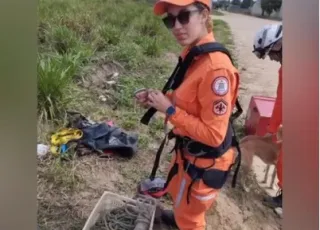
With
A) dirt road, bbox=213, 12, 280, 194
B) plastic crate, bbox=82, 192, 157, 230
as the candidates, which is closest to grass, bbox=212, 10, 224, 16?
dirt road, bbox=213, 12, 280, 194

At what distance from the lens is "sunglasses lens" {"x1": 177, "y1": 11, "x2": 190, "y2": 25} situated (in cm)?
91

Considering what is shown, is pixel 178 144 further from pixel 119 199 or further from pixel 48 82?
pixel 48 82

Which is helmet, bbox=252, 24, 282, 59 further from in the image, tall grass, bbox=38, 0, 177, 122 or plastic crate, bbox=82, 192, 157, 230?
plastic crate, bbox=82, 192, 157, 230

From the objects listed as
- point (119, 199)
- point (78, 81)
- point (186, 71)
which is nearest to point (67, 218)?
point (119, 199)

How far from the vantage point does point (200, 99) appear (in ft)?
3.03

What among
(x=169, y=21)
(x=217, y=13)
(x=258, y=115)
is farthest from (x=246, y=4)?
(x=258, y=115)

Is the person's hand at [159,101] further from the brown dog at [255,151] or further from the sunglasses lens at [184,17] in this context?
the brown dog at [255,151]

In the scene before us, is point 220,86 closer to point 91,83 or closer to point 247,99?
point 247,99

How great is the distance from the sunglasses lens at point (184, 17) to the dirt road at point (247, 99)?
0.12 metres

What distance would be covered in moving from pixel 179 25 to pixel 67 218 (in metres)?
0.69

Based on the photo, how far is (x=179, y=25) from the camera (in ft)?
3.03

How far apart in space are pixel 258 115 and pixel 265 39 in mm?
448

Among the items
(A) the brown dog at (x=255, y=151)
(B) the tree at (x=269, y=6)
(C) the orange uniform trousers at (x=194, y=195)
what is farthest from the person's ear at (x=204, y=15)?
(A) the brown dog at (x=255, y=151)

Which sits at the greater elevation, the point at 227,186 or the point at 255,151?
the point at 255,151
